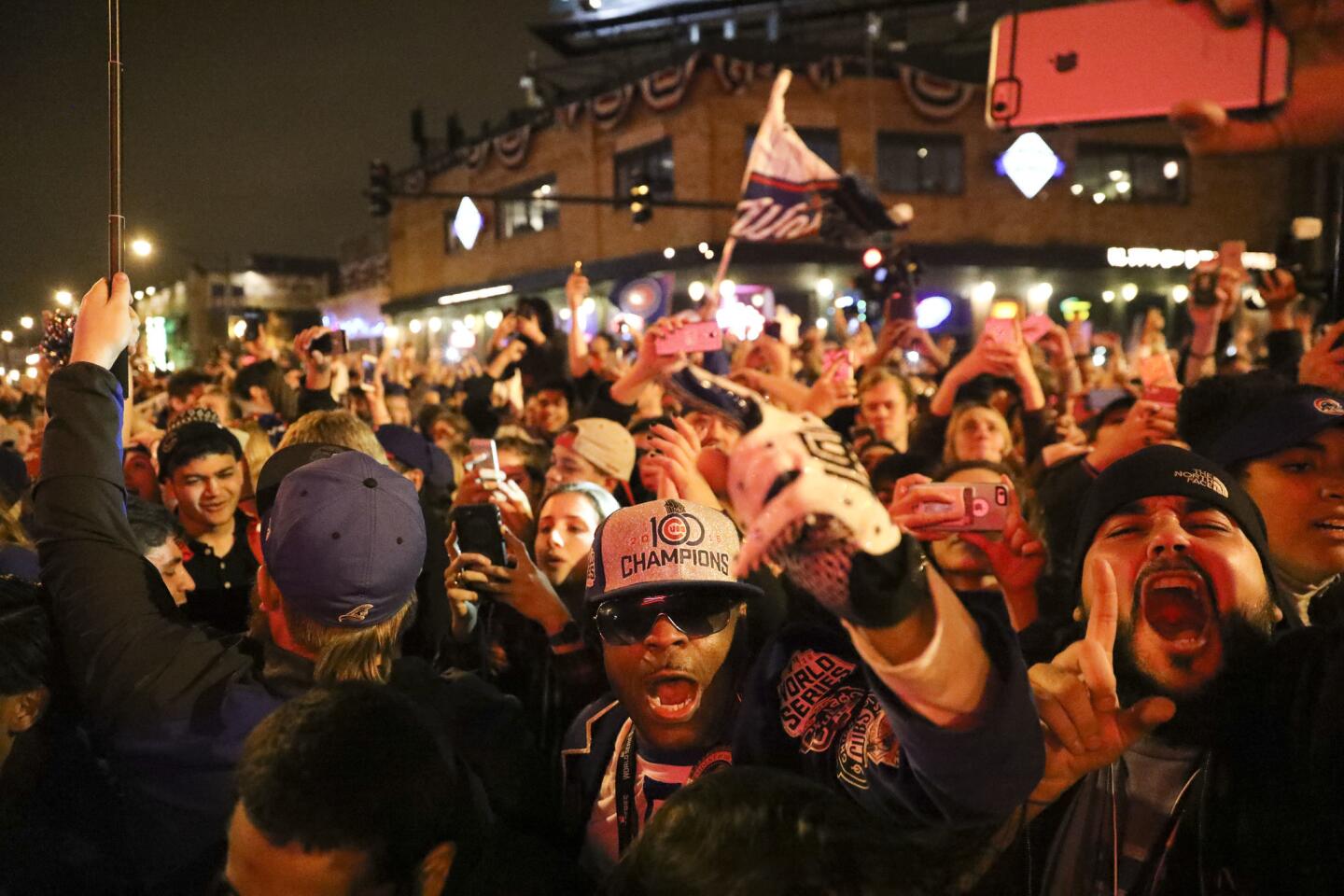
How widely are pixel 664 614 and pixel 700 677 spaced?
0.17 meters

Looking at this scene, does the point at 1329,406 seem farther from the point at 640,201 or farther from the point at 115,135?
the point at 640,201

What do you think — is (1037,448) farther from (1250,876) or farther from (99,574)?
(99,574)

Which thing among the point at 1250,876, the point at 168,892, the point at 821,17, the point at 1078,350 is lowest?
the point at 168,892

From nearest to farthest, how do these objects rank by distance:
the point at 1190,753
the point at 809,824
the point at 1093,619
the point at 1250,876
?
the point at 809,824
the point at 1093,619
the point at 1250,876
the point at 1190,753

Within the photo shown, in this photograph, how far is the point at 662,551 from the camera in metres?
2.37

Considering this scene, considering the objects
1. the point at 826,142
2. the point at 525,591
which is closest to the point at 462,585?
the point at 525,591

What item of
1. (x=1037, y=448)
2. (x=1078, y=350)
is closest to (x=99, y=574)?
(x=1037, y=448)

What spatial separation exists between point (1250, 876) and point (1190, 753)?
0.83ft

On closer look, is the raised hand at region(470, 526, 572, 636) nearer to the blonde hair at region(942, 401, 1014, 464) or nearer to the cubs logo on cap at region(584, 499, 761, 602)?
the cubs logo on cap at region(584, 499, 761, 602)

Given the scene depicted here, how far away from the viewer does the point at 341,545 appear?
7.16 ft

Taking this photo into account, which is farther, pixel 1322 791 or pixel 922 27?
pixel 922 27

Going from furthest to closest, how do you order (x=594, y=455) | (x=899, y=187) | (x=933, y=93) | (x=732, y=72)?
(x=899, y=187) < (x=933, y=93) < (x=732, y=72) < (x=594, y=455)

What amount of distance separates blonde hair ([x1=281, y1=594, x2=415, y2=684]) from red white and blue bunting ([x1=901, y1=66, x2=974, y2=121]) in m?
29.9

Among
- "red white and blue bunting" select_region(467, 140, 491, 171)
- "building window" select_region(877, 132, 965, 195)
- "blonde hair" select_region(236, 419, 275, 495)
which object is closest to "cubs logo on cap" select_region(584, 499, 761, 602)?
"blonde hair" select_region(236, 419, 275, 495)
